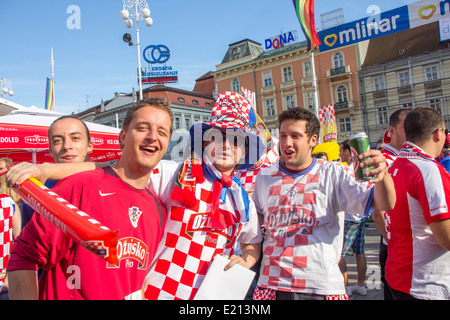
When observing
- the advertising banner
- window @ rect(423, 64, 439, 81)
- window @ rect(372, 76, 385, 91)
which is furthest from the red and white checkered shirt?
window @ rect(423, 64, 439, 81)

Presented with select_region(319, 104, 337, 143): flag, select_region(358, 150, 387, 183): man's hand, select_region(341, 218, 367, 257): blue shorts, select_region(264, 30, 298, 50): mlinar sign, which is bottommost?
select_region(341, 218, 367, 257): blue shorts

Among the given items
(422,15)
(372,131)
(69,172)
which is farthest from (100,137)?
(372,131)

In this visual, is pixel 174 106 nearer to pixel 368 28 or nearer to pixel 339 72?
pixel 339 72

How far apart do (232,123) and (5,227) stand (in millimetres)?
3064

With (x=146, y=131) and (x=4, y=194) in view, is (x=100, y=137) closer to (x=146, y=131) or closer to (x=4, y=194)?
(x=4, y=194)

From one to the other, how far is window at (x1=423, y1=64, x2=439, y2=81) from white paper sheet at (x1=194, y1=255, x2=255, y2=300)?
30249 mm

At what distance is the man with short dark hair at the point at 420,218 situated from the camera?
207 cm

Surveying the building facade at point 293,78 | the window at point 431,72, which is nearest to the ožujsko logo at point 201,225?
the building facade at point 293,78

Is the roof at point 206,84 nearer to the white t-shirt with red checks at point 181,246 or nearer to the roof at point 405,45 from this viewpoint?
the roof at point 405,45

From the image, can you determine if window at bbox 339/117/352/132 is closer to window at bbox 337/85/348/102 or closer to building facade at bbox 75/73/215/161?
window at bbox 337/85/348/102

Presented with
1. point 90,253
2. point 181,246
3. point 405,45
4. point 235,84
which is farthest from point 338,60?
point 90,253

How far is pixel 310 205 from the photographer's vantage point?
7.27 feet

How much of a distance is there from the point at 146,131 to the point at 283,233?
1.20 m

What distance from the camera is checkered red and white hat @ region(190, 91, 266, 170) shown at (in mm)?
2290
